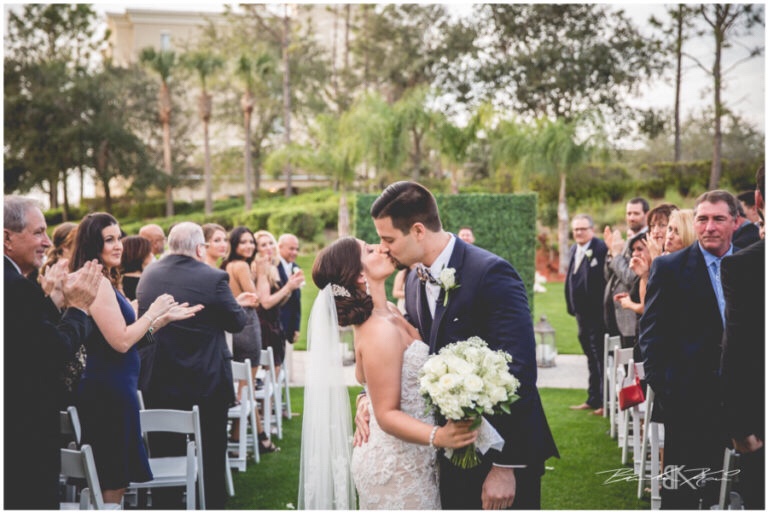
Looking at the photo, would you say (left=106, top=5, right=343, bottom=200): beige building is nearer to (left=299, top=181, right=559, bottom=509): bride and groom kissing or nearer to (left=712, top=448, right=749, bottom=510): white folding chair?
(left=299, top=181, right=559, bottom=509): bride and groom kissing

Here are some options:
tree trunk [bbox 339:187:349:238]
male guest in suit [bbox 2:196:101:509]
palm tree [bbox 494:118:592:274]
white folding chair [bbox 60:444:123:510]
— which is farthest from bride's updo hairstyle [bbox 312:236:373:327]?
palm tree [bbox 494:118:592:274]

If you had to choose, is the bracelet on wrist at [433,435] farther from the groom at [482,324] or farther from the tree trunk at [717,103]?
the tree trunk at [717,103]

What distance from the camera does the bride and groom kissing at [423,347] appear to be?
9.09ft

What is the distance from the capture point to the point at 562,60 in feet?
95.1

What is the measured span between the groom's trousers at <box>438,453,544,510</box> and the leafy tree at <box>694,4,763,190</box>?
21.2 metres

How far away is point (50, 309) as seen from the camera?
2.98 m

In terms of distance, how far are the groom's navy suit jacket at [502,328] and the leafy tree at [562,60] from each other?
2705cm

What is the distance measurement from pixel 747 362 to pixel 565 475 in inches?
127

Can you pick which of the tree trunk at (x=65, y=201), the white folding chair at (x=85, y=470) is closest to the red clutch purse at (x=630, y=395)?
the white folding chair at (x=85, y=470)

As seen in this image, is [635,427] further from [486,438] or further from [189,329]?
[189,329]

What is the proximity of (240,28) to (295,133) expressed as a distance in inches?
240

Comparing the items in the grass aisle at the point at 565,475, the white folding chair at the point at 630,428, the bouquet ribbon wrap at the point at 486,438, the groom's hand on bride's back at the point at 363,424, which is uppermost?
the bouquet ribbon wrap at the point at 486,438

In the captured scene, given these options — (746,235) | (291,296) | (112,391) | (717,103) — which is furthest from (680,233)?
(717,103)

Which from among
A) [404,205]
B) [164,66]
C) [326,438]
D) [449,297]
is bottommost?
[326,438]
